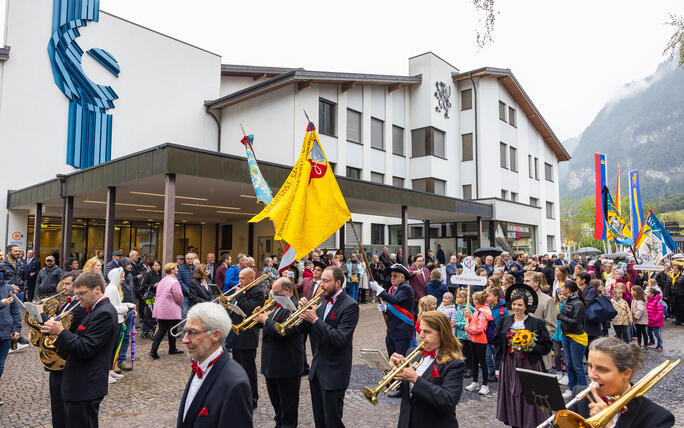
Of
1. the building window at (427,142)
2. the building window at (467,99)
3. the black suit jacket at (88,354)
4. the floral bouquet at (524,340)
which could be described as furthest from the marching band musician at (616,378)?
the building window at (467,99)

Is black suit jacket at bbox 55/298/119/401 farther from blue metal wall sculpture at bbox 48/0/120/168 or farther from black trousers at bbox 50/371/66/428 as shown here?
blue metal wall sculpture at bbox 48/0/120/168

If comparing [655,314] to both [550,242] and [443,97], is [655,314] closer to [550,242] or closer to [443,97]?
[443,97]

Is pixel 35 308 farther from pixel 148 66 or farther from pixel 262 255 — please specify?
pixel 148 66

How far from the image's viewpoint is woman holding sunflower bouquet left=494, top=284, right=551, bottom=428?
5020mm

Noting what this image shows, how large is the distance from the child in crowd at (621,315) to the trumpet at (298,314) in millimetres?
7874

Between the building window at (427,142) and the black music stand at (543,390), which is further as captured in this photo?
the building window at (427,142)

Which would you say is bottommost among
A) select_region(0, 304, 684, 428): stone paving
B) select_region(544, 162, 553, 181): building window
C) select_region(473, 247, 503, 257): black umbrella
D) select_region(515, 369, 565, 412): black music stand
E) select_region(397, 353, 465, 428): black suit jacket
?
select_region(0, 304, 684, 428): stone paving

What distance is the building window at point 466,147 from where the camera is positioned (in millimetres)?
32156

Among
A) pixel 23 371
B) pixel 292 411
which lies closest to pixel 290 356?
pixel 292 411

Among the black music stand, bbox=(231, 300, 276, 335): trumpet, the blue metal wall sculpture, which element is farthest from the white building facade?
the black music stand

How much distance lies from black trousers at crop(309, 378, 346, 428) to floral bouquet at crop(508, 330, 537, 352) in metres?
2.11

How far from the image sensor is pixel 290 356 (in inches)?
206

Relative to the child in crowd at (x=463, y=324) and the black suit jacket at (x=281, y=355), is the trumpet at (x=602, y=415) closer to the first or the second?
the black suit jacket at (x=281, y=355)

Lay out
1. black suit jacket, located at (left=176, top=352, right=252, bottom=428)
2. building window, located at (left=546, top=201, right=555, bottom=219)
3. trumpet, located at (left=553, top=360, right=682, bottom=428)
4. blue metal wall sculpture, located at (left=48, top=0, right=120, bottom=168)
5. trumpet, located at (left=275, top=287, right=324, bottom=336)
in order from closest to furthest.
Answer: trumpet, located at (left=553, top=360, right=682, bottom=428)
black suit jacket, located at (left=176, top=352, right=252, bottom=428)
trumpet, located at (left=275, top=287, right=324, bottom=336)
blue metal wall sculpture, located at (left=48, top=0, right=120, bottom=168)
building window, located at (left=546, top=201, right=555, bottom=219)
